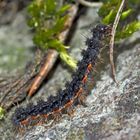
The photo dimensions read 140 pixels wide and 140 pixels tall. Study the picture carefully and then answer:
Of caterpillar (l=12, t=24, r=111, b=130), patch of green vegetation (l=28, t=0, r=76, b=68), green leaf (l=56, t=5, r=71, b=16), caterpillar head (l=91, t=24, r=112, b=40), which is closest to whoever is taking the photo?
caterpillar (l=12, t=24, r=111, b=130)

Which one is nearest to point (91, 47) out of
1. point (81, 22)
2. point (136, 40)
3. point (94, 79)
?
point (94, 79)

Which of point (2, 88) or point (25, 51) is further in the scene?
point (25, 51)

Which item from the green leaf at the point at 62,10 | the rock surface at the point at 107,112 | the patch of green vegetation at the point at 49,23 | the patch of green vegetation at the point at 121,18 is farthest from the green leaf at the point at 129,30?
the green leaf at the point at 62,10

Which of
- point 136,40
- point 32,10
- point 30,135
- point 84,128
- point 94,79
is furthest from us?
point 32,10

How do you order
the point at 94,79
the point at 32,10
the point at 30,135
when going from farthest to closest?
the point at 32,10 < the point at 94,79 < the point at 30,135

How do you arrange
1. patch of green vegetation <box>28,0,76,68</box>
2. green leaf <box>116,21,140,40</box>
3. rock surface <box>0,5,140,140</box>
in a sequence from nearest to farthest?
rock surface <box>0,5,140,140</box>
green leaf <box>116,21,140,40</box>
patch of green vegetation <box>28,0,76,68</box>

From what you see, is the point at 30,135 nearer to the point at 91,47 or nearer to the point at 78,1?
the point at 91,47

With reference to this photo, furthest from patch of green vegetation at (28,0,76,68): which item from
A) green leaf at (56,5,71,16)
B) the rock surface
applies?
the rock surface

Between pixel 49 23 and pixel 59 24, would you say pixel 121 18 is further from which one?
pixel 49 23

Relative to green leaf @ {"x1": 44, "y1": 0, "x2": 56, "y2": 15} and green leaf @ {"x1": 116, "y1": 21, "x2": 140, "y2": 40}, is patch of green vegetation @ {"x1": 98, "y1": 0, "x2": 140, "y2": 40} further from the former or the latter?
green leaf @ {"x1": 44, "y1": 0, "x2": 56, "y2": 15}
